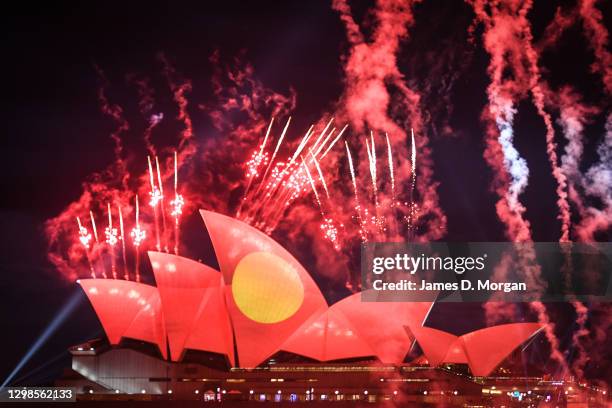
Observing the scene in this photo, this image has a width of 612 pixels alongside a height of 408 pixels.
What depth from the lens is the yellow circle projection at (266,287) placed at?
5109cm

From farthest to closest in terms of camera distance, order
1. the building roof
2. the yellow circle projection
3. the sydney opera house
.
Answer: the sydney opera house, the building roof, the yellow circle projection

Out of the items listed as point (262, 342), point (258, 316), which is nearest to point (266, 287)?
point (258, 316)

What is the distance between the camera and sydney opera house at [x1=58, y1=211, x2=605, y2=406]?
51.7 meters

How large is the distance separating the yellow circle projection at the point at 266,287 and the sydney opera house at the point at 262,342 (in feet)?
0.20

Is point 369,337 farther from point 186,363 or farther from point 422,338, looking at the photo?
point 186,363

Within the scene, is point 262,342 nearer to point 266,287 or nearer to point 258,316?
point 258,316

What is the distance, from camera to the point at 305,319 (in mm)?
52656

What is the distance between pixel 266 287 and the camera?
51188mm

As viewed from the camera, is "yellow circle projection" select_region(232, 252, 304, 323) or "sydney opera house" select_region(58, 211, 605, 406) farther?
"sydney opera house" select_region(58, 211, 605, 406)

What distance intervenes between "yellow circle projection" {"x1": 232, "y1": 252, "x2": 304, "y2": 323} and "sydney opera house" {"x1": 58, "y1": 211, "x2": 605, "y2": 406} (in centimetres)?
6

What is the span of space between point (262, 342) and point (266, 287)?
4.30 metres


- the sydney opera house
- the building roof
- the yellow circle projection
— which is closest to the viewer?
the yellow circle projection

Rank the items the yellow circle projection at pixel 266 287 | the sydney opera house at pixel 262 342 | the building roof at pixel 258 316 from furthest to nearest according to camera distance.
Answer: the sydney opera house at pixel 262 342 < the building roof at pixel 258 316 < the yellow circle projection at pixel 266 287

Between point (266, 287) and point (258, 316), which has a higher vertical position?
point (266, 287)
